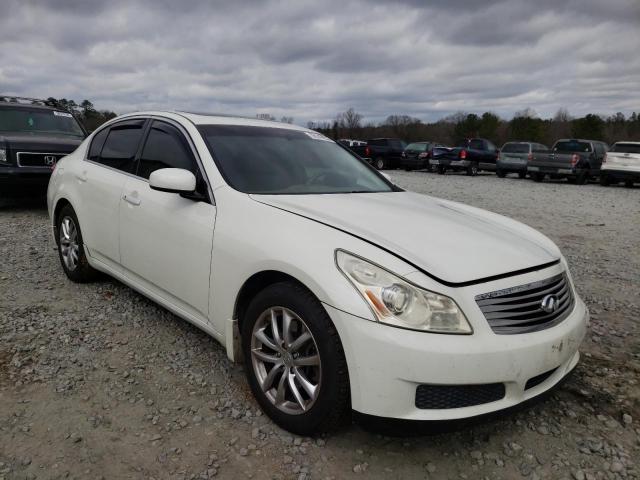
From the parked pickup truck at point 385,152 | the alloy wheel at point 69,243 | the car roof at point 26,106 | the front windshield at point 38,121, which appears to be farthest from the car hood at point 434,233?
the parked pickup truck at point 385,152

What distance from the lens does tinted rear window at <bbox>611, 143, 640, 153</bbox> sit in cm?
1675

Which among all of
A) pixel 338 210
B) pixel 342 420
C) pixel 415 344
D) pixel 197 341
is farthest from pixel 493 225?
pixel 197 341

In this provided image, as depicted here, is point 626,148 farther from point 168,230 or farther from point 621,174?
point 168,230

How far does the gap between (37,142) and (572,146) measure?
1806 cm

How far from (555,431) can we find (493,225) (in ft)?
3.87

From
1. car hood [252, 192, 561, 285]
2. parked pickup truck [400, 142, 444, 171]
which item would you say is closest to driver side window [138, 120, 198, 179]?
car hood [252, 192, 561, 285]

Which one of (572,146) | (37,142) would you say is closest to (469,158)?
(572,146)

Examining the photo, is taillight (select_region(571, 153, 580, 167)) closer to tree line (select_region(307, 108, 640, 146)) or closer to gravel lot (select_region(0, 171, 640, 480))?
gravel lot (select_region(0, 171, 640, 480))

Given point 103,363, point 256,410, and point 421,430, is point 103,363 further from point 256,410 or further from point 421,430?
point 421,430

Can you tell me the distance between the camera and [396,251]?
219cm

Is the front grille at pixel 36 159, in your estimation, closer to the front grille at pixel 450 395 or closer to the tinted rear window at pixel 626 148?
the front grille at pixel 450 395

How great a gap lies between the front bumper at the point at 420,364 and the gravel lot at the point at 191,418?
0.39 m

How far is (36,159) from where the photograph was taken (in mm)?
7805

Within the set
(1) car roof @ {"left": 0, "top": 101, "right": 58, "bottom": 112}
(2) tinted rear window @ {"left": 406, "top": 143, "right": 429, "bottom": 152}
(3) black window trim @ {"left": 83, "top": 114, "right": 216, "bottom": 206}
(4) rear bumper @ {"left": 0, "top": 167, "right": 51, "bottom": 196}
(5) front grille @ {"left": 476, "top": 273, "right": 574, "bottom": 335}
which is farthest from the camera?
(2) tinted rear window @ {"left": 406, "top": 143, "right": 429, "bottom": 152}
